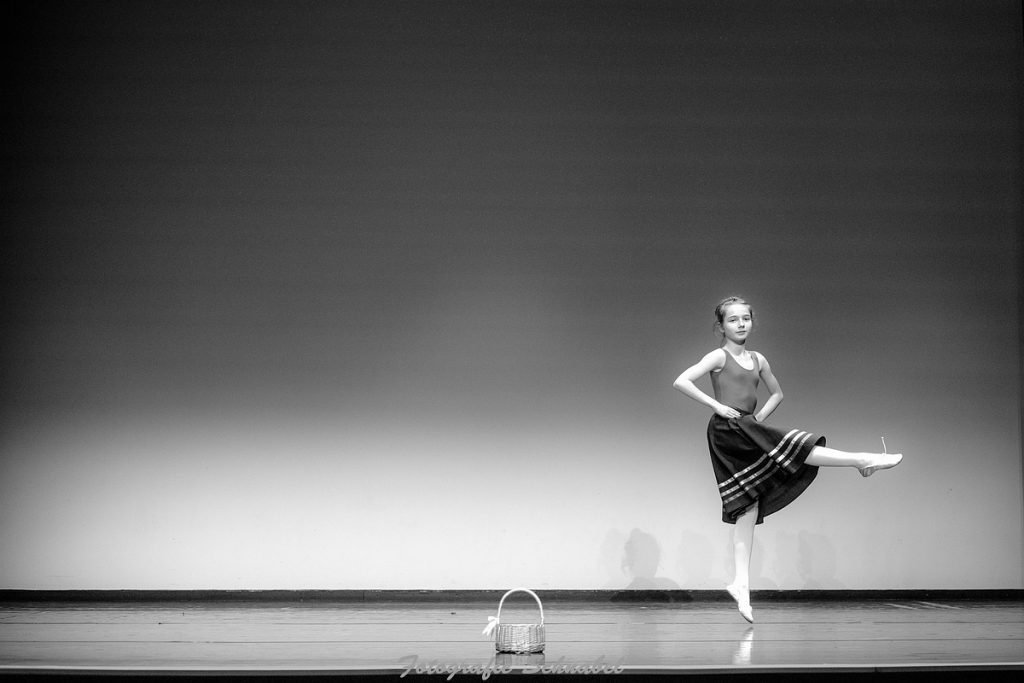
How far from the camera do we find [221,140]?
4270mm

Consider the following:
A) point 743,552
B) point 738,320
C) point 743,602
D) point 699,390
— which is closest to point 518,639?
point 743,602

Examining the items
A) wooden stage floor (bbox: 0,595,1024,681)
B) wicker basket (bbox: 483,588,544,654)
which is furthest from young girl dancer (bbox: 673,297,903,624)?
wicker basket (bbox: 483,588,544,654)

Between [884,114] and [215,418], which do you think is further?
[884,114]

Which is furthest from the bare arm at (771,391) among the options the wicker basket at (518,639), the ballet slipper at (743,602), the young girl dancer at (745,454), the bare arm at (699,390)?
the wicker basket at (518,639)

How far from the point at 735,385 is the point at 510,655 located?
1.43 metres

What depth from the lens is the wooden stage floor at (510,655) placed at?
2.37 meters

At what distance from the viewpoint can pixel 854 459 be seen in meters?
3.19

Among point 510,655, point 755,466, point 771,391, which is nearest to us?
point 510,655

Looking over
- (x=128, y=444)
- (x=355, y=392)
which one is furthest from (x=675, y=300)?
(x=128, y=444)

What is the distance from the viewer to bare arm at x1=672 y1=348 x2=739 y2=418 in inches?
132

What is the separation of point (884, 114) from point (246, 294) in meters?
3.12

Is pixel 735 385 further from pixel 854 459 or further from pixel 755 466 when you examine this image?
pixel 854 459

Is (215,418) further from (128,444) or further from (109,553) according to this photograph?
(109,553)

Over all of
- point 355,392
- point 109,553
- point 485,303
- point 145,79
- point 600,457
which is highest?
point 145,79
